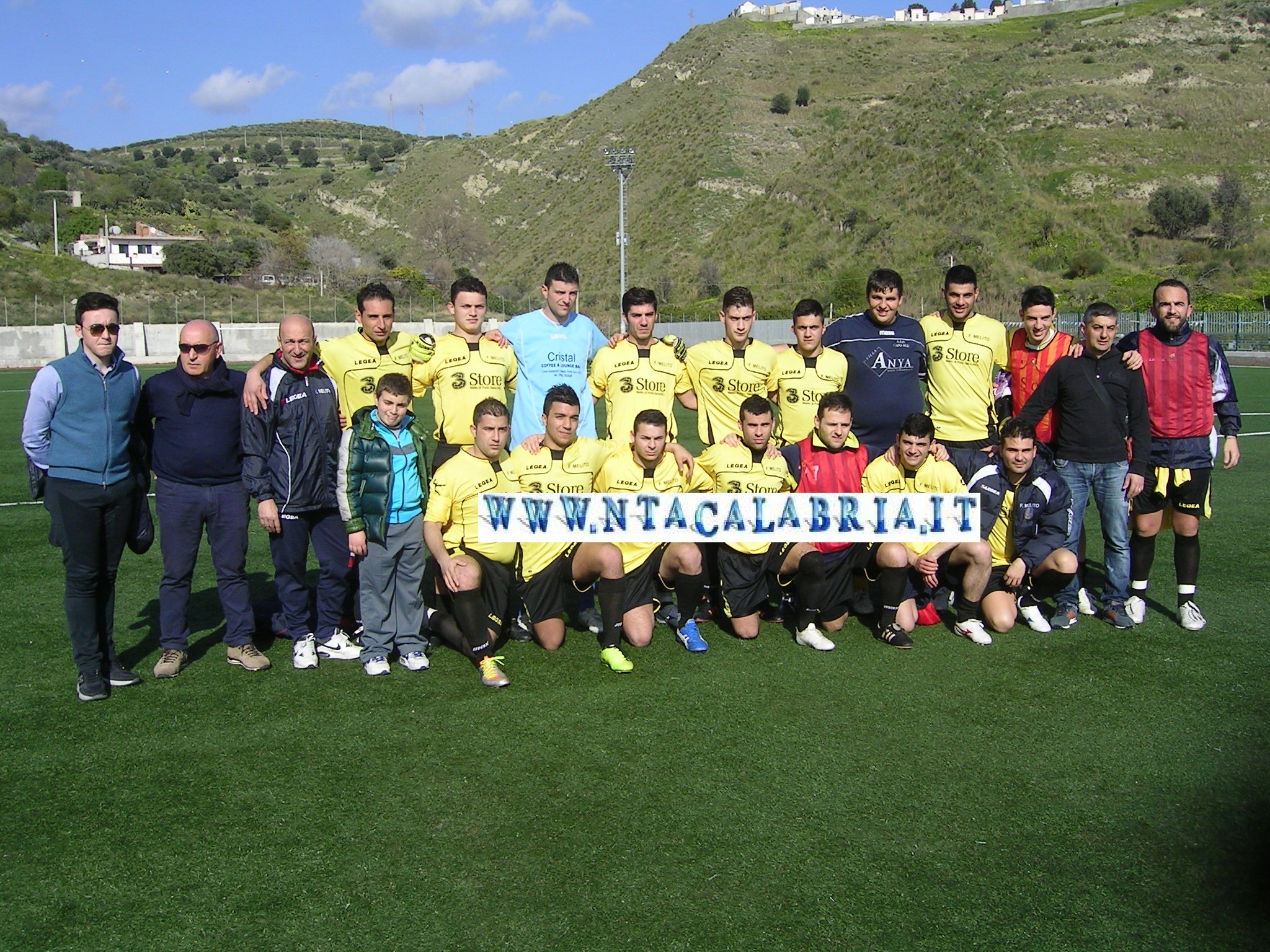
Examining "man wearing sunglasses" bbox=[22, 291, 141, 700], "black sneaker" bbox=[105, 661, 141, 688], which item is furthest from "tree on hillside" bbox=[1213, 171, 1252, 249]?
"black sneaker" bbox=[105, 661, 141, 688]

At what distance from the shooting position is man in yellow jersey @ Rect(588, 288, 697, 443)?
6.10 meters

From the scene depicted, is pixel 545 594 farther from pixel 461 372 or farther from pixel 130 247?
pixel 130 247

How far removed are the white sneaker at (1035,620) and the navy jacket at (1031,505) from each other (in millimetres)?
243

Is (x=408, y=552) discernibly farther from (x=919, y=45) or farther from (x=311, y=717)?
(x=919, y=45)

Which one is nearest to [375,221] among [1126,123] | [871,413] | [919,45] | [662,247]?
[662,247]

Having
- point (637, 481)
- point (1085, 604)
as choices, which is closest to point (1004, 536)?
point (1085, 604)

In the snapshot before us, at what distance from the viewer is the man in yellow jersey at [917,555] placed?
5605mm

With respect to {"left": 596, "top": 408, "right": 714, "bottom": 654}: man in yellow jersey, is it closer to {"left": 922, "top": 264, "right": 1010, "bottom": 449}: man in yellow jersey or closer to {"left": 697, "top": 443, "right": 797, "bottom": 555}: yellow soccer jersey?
{"left": 697, "top": 443, "right": 797, "bottom": 555}: yellow soccer jersey

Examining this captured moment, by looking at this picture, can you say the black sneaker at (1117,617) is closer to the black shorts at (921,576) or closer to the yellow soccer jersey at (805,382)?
the black shorts at (921,576)

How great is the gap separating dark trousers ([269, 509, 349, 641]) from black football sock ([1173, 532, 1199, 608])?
4903mm

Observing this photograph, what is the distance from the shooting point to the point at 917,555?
5.76m

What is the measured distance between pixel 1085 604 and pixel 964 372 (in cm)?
168

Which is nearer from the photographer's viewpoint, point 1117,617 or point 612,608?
point 612,608

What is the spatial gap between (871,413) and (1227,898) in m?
3.51
